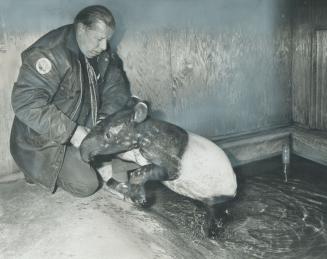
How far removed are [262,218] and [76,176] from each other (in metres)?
Answer: 1.96

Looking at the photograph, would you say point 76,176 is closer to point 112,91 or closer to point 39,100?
point 39,100

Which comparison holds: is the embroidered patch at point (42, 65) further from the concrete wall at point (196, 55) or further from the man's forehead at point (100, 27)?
the concrete wall at point (196, 55)

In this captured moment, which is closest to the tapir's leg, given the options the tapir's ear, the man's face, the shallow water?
the shallow water

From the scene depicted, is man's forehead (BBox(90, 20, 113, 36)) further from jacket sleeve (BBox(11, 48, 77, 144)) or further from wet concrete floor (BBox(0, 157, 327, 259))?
wet concrete floor (BBox(0, 157, 327, 259))

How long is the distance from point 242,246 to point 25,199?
208 cm

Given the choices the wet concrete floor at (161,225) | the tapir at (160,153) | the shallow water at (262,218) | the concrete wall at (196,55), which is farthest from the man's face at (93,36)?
the shallow water at (262,218)

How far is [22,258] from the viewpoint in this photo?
9.83 ft

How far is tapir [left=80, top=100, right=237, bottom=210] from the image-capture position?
350cm

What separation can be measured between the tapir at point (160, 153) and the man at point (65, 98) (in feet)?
1.00

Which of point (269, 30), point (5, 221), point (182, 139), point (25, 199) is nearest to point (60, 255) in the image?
point (5, 221)

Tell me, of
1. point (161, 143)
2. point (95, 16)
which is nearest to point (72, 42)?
point (95, 16)

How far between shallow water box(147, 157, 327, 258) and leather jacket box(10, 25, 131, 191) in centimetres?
110

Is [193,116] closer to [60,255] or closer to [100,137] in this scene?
[100,137]

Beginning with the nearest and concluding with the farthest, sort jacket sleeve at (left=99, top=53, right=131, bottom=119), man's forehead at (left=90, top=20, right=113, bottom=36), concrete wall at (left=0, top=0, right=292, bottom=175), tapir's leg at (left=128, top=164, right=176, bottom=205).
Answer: man's forehead at (left=90, top=20, right=113, bottom=36) → tapir's leg at (left=128, top=164, right=176, bottom=205) → jacket sleeve at (left=99, top=53, right=131, bottom=119) → concrete wall at (left=0, top=0, right=292, bottom=175)
